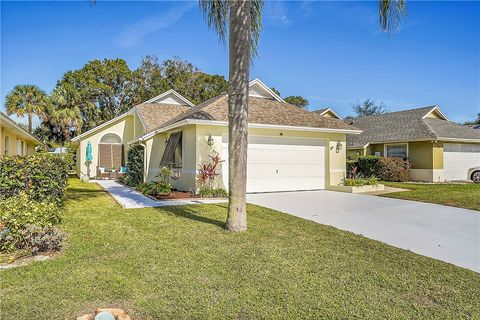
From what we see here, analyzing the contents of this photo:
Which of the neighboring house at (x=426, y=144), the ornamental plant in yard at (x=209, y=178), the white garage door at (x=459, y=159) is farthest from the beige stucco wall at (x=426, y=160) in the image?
the ornamental plant in yard at (x=209, y=178)

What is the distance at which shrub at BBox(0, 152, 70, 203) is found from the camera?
7.05 meters

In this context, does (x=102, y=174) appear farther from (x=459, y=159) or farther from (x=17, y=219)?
(x=459, y=159)

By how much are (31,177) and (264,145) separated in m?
9.53

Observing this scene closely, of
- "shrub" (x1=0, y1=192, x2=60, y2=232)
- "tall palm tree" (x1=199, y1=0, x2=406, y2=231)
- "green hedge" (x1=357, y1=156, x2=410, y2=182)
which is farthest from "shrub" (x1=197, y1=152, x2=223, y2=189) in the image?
"green hedge" (x1=357, y1=156, x2=410, y2=182)

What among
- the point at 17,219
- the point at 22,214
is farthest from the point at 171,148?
the point at 17,219

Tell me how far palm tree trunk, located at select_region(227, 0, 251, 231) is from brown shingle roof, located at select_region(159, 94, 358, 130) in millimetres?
6434

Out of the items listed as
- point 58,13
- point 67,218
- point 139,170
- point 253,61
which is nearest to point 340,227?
point 253,61

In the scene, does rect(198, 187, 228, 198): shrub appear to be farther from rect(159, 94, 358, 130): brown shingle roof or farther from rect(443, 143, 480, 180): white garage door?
rect(443, 143, 480, 180): white garage door

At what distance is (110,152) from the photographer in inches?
983

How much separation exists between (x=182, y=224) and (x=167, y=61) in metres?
37.1

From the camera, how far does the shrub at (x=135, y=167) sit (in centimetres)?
1802

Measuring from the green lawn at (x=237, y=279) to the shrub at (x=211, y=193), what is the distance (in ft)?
18.7

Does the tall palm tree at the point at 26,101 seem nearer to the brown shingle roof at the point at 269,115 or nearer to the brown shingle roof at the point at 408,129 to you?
the brown shingle roof at the point at 269,115

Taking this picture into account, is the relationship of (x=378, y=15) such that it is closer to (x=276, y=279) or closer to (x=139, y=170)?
(x=276, y=279)
